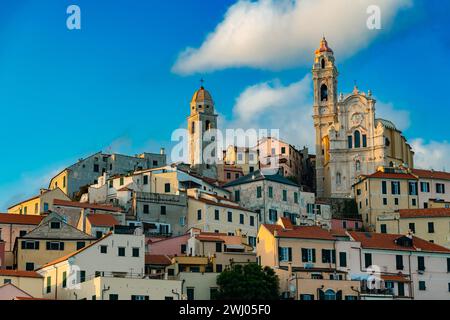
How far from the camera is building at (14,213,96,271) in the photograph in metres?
82.7

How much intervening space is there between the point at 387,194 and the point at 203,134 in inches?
1206

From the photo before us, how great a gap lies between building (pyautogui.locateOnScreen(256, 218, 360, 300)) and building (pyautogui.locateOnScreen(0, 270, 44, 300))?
1771 cm

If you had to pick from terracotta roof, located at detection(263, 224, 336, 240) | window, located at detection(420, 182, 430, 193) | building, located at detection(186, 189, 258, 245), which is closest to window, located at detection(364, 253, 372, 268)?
terracotta roof, located at detection(263, 224, 336, 240)

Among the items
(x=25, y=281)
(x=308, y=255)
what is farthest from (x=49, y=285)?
(x=308, y=255)

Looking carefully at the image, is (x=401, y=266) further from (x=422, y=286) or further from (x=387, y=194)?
(x=387, y=194)

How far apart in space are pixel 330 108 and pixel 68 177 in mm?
35494

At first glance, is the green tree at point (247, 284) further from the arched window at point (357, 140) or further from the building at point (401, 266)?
the arched window at point (357, 140)

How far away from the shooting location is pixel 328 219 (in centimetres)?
11075

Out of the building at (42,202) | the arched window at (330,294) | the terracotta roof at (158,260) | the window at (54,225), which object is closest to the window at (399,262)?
the arched window at (330,294)

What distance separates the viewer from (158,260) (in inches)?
3233

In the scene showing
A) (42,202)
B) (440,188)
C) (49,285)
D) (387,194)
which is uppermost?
(440,188)

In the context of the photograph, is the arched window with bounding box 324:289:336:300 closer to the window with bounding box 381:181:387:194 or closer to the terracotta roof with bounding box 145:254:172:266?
the terracotta roof with bounding box 145:254:172:266
